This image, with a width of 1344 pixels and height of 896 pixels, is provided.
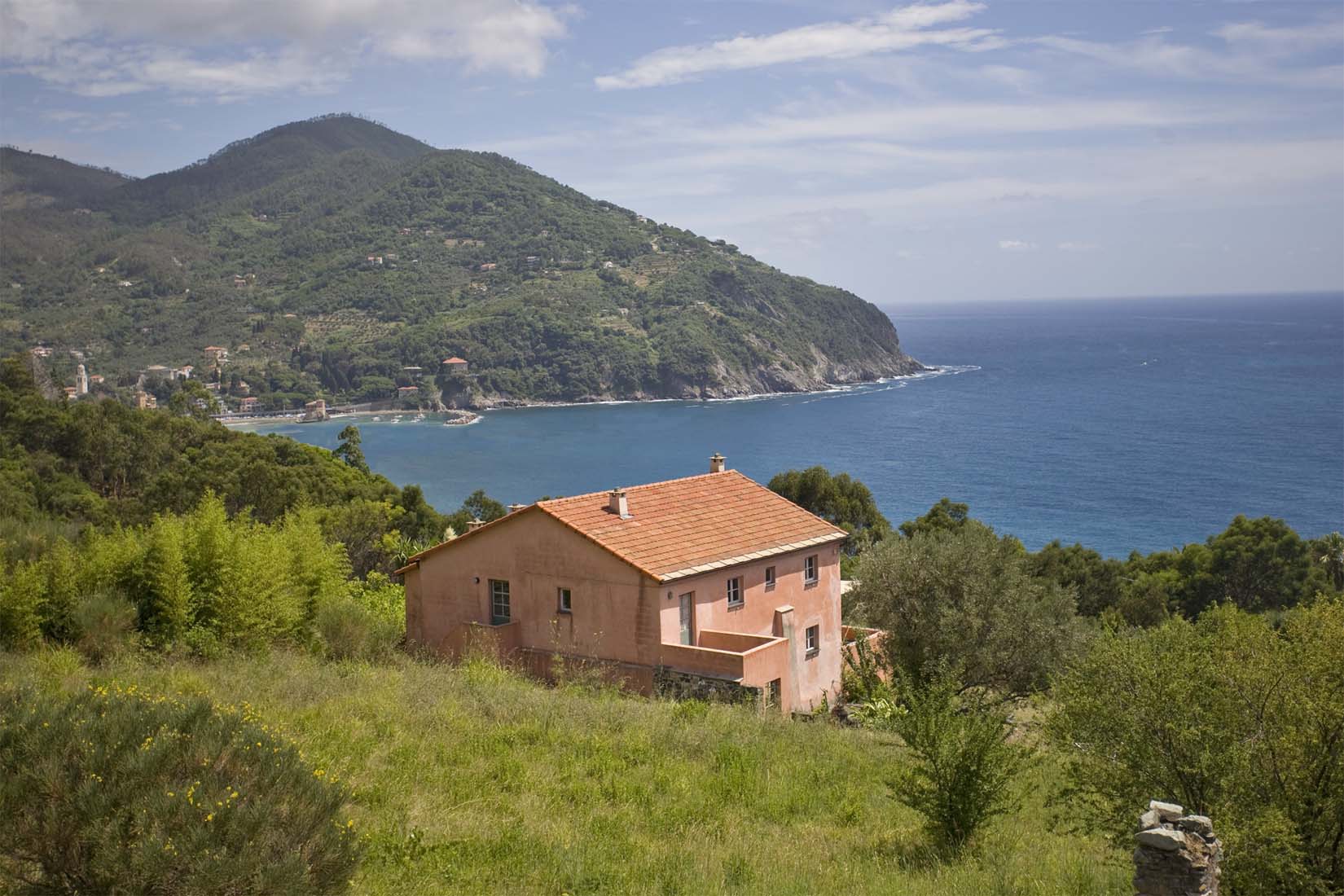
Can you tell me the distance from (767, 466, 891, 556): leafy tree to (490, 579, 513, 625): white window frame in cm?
2815

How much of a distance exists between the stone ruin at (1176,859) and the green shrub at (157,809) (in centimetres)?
500

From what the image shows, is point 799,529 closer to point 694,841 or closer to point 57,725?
point 694,841

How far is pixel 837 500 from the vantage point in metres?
49.5

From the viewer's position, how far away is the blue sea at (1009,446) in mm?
76125

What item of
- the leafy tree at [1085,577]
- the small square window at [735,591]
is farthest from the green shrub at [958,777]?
the leafy tree at [1085,577]

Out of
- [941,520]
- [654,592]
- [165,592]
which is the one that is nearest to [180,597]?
[165,592]

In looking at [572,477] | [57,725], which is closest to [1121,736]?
[57,725]

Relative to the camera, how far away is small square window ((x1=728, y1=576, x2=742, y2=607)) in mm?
21391

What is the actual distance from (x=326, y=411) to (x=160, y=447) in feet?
320

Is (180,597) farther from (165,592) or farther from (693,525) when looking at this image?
(693,525)

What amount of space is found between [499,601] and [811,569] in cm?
689

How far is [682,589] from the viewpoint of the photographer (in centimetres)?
2016

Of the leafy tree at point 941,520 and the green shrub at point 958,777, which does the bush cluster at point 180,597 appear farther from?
the leafy tree at point 941,520

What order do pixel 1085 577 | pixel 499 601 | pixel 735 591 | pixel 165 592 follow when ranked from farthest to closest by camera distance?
pixel 1085 577 → pixel 499 601 → pixel 735 591 → pixel 165 592
